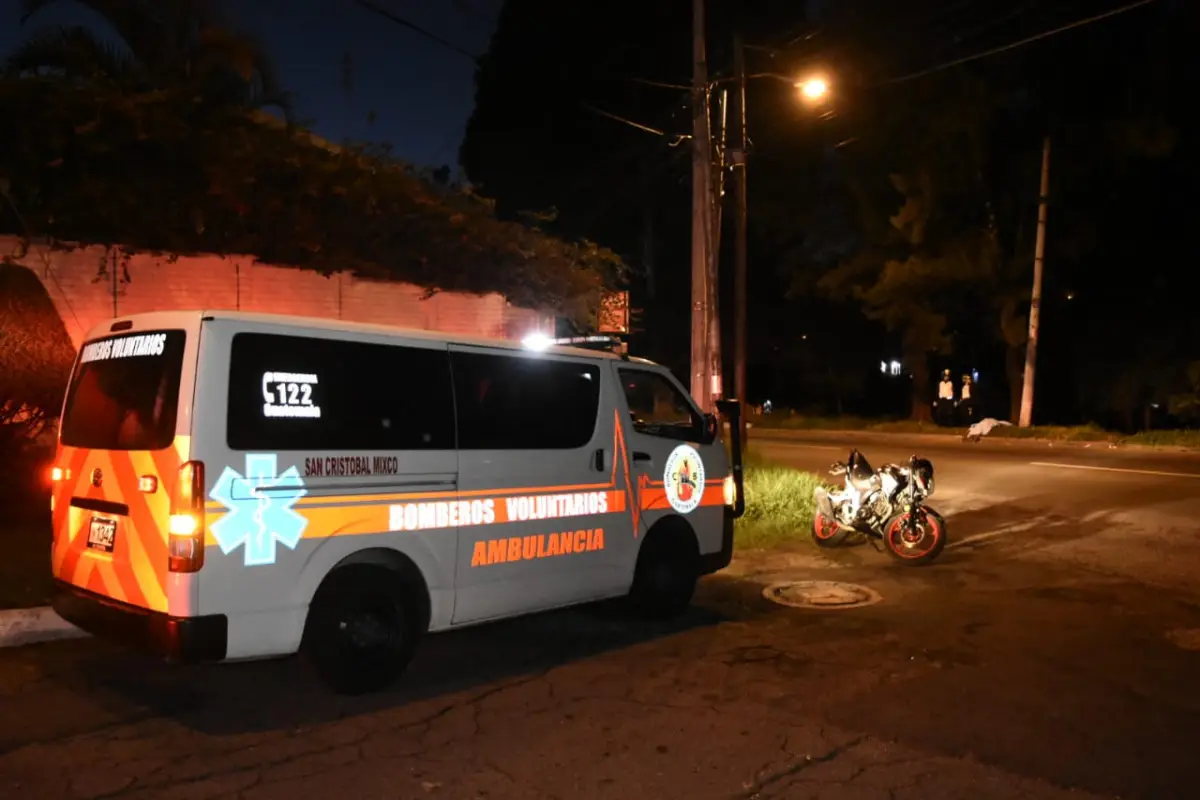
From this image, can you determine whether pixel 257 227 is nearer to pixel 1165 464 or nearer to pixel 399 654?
pixel 399 654

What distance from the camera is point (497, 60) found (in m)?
38.7

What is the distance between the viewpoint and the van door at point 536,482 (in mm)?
6605

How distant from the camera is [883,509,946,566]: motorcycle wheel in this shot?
10.5 m

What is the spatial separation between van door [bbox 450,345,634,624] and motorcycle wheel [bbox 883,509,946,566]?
4.04 m

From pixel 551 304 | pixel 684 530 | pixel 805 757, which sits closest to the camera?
pixel 805 757

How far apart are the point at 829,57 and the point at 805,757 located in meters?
24.7

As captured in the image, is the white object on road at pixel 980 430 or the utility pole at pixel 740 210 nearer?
the utility pole at pixel 740 210

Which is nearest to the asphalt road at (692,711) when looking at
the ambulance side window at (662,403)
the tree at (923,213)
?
the ambulance side window at (662,403)

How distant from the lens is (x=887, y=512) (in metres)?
10.9

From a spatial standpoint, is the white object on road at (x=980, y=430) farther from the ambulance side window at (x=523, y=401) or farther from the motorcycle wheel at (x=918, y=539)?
the ambulance side window at (x=523, y=401)

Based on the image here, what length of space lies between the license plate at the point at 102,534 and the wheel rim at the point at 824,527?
302 inches

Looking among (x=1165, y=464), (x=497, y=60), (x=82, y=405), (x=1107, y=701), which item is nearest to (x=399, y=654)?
(x=82, y=405)

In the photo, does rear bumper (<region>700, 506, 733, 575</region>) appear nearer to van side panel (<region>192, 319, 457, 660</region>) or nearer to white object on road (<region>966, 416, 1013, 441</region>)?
van side panel (<region>192, 319, 457, 660</region>)

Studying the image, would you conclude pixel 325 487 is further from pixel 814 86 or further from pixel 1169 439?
pixel 1169 439
